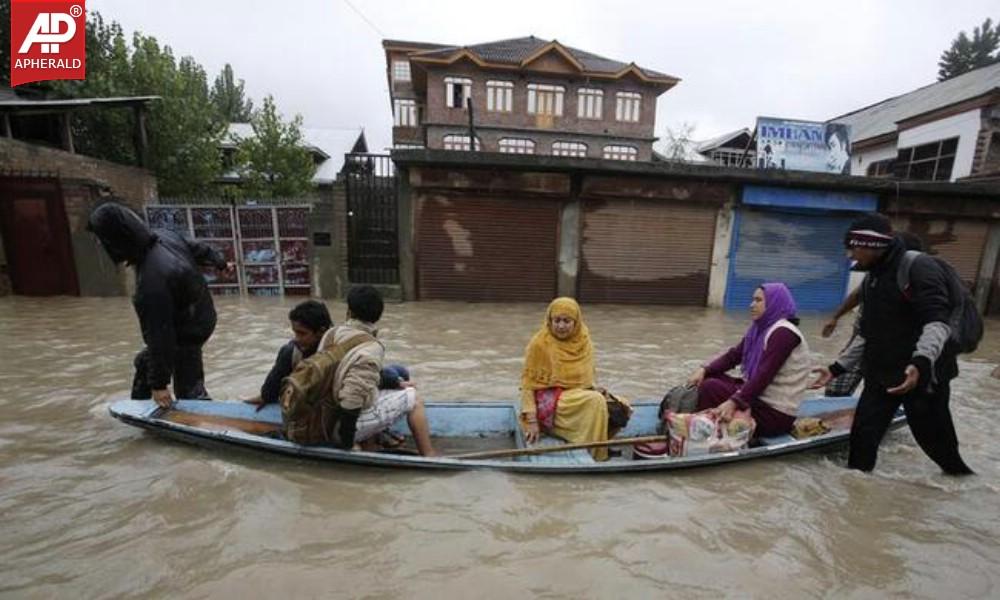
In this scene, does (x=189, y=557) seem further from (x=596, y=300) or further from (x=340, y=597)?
(x=596, y=300)

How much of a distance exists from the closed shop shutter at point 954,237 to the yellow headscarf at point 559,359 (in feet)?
39.6

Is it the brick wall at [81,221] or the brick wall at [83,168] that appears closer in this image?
the brick wall at [81,221]

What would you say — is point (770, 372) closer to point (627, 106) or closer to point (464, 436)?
point (464, 436)

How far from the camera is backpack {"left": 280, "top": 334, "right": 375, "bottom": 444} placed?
3.02 m

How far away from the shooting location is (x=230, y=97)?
176 feet

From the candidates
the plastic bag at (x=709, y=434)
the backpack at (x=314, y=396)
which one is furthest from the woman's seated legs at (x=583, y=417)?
the backpack at (x=314, y=396)

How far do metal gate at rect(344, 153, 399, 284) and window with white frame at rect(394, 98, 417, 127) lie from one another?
2651cm

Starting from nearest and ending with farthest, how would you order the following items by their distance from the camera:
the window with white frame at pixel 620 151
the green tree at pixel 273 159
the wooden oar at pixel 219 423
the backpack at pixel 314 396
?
1. the backpack at pixel 314 396
2. the wooden oar at pixel 219 423
3. the green tree at pixel 273 159
4. the window with white frame at pixel 620 151

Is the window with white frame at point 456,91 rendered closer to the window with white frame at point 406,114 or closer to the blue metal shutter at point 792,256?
the window with white frame at point 406,114

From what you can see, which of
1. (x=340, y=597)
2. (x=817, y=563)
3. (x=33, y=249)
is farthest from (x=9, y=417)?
(x=33, y=249)

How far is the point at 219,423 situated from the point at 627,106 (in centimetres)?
2911

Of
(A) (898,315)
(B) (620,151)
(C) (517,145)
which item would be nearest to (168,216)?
(A) (898,315)

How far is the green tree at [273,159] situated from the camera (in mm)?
23500

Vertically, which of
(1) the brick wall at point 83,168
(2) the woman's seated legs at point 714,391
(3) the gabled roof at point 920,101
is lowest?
(2) the woman's seated legs at point 714,391
